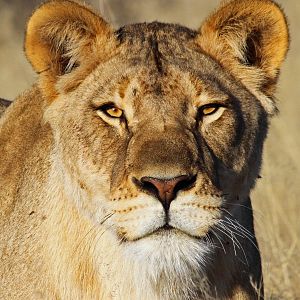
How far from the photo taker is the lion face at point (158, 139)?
136 inches

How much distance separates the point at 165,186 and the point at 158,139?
0.31m

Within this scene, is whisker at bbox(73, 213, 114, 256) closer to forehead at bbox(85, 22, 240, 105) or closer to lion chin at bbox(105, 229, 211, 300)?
lion chin at bbox(105, 229, 211, 300)

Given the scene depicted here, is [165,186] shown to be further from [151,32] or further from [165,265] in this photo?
[151,32]

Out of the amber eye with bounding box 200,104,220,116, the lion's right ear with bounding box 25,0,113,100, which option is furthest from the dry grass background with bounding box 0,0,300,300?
the lion's right ear with bounding box 25,0,113,100

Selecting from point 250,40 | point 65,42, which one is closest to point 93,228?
point 65,42

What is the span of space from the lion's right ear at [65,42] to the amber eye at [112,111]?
0.25 meters

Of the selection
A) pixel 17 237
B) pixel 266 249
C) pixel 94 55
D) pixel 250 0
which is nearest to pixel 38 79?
pixel 94 55

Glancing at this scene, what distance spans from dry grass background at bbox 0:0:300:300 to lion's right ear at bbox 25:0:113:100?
3.14ft

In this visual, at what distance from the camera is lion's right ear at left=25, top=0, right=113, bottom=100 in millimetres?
3980

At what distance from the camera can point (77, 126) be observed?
12.8 feet

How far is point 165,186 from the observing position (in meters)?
3.35

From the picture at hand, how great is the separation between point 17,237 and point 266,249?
257cm

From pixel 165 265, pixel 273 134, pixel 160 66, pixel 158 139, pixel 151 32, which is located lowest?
pixel 273 134

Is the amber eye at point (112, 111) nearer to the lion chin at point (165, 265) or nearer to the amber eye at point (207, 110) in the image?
the amber eye at point (207, 110)
